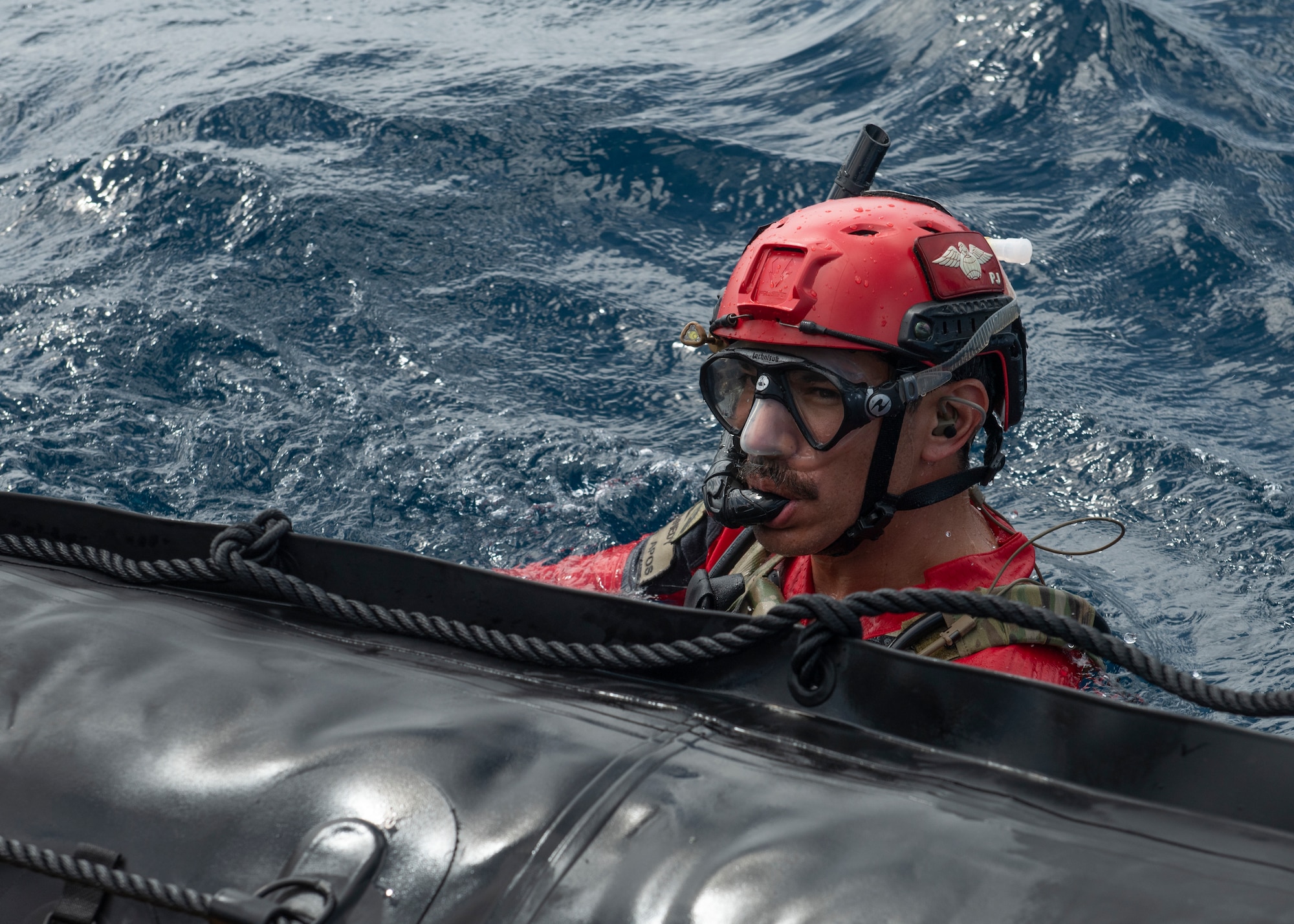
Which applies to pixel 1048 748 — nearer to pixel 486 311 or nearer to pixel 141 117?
pixel 486 311

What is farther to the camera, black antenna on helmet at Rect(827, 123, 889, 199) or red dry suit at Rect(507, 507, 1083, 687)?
black antenna on helmet at Rect(827, 123, 889, 199)

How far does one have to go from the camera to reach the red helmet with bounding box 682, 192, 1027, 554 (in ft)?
6.92

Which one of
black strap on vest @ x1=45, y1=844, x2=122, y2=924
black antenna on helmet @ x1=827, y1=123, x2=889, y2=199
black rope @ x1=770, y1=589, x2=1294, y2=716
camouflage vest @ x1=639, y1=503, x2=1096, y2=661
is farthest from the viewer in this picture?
black antenna on helmet @ x1=827, y1=123, x2=889, y2=199

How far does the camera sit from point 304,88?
6.66 metres

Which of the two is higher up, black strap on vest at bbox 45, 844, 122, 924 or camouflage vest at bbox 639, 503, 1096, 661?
black strap on vest at bbox 45, 844, 122, 924

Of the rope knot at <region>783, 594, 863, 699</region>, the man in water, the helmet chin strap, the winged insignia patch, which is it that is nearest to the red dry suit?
the man in water

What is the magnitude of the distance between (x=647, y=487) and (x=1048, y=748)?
Result: 300 cm

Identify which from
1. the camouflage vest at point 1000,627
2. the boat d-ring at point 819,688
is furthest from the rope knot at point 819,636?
the camouflage vest at point 1000,627

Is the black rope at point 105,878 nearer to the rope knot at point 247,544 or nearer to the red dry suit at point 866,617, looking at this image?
the rope knot at point 247,544

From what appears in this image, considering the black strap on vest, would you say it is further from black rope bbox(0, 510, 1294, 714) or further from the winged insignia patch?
the winged insignia patch

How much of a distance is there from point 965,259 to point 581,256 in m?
3.40

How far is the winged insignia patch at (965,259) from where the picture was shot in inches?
85.7

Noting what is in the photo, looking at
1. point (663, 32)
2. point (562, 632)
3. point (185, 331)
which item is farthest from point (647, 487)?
point (663, 32)

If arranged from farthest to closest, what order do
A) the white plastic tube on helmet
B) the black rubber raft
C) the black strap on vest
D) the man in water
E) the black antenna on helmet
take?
the black antenna on helmet, the white plastic tube on helmet, the man in water, the black strap on vest, the black rubber raft
